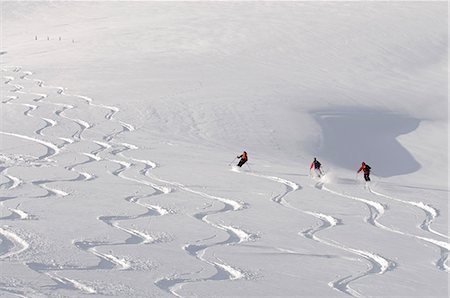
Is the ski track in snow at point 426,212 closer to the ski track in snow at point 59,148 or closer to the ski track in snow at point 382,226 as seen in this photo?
the ski track in snow at point 382,226

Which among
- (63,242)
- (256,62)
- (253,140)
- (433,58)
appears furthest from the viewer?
(433,58)

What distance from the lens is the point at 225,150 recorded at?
24.7m

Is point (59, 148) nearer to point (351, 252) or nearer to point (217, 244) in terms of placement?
point (217, 244)

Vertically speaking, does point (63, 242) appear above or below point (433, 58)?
below

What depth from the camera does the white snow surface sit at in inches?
435

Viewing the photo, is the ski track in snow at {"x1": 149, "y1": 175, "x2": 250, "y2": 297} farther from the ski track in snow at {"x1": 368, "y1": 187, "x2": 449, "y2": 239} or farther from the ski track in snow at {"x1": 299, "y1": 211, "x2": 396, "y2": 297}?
the ski track in snow at {"x1": 368, "y1": 187, "x2": 449, "y2": 239}

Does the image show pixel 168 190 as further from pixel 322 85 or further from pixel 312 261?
pixel 322 85

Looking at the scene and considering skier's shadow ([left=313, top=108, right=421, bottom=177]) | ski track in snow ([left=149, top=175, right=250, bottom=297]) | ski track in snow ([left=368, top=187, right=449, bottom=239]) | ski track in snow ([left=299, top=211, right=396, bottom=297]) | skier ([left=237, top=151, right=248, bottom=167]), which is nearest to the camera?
ski track in snow ([left=149, top=175, right=250, bottom=297])

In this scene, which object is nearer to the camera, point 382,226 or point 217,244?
point 217,244

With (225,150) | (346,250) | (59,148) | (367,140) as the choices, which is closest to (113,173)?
(59,148)

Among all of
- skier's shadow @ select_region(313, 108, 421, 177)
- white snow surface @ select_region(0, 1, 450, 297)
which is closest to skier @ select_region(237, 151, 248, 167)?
white snow surface @ select_region(0, 1, 450, 297)

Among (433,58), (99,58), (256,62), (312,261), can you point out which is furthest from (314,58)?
(312,261)

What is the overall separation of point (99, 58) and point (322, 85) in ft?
43.0

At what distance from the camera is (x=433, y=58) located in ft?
151
